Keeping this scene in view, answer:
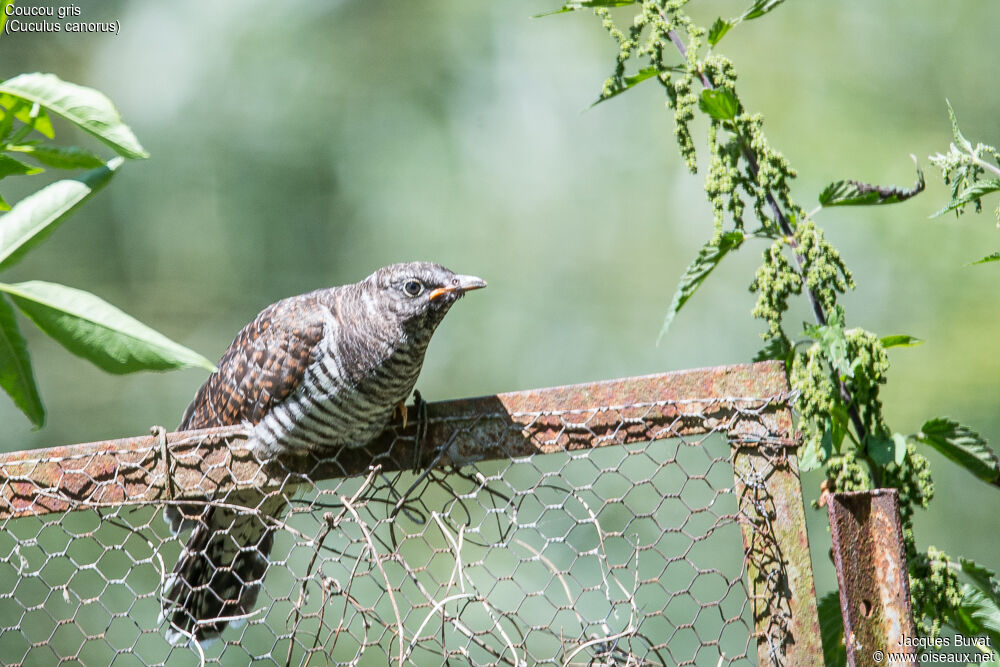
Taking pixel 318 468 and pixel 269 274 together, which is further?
pixel 269 274

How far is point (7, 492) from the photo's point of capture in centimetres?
159

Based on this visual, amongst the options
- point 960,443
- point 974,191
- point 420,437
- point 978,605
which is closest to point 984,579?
point 978,605

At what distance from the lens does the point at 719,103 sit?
58.6 inches

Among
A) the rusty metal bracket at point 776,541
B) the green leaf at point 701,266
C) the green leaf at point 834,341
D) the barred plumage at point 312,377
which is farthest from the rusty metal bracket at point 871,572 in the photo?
the barred plumage at point 312,377

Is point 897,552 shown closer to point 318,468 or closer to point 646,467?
point 318,468

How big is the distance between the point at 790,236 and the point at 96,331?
3.95 ft

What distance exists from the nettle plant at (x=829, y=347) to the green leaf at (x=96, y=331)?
107 cm

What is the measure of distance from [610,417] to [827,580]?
14.3 feet

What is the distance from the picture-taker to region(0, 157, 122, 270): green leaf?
0.68m

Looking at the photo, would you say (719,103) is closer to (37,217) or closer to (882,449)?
(882,449)

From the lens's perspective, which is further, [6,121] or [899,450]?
[899,450]

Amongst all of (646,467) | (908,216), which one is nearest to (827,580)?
(646,467)

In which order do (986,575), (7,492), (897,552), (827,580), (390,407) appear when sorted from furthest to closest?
(827,580), (390,407), (7,492), (986,575), (897,552)

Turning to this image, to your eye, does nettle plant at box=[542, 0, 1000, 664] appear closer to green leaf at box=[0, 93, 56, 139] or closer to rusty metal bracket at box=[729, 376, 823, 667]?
rusty metal bracket at box=[729, 376, 823, 667]
